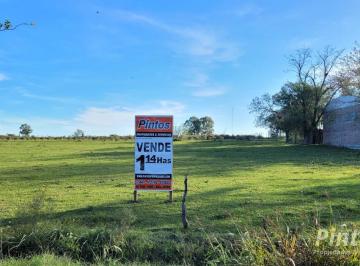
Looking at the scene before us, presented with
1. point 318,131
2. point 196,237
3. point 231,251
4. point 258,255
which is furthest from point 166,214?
point 318,131

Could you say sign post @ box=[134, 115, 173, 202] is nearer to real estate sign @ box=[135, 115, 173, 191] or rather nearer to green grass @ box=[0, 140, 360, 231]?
real estate sign @ box=[135, 115, 173, 191]

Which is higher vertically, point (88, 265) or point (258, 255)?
point (258, 255)

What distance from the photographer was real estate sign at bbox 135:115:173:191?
15.2 meters

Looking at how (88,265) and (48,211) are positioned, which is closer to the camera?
(88,265)

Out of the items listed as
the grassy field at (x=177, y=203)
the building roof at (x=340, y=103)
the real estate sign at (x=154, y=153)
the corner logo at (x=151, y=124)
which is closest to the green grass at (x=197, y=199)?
the grassy field at (x=177, y=203)

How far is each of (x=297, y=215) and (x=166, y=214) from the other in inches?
129

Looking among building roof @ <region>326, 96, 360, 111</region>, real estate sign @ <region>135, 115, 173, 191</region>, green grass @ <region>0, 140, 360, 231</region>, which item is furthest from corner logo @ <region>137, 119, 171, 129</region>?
building roof @ <region>326, 96, 360, 111</region>

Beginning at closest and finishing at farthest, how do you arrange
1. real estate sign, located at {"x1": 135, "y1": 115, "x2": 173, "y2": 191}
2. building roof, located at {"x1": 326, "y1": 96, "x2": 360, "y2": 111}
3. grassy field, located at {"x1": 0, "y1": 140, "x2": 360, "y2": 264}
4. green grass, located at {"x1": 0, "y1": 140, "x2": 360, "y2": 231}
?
grassy field, located at {"x1": 0, "y1": 140, "x2": 360, "y2": 264} < green grass, located at {"x1": 0, "y1": 140, "x2": 360, "y2": 231} < real estate sign, located at {"x1": 135, "y1": 115, "x2": 173, "y2": 191} < building roof, located at {"x1": 326, "y1": 96, "x2": 360, "y2": 111}

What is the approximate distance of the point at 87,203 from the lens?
14.7 metres

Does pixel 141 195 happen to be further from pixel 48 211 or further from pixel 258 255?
pixel 258 255

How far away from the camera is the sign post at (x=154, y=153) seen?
15.2 meters

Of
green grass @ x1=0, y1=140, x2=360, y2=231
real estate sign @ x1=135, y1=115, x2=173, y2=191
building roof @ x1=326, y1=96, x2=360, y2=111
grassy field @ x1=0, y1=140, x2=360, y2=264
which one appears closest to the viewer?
grassy field @ x1=0, y1=140, x2=360, y2=264

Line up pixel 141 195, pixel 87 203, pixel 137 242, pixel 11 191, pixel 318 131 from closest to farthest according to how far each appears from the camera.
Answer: pixel 137 242 < pixel 87 203 < pixel 141 195 < pixel 11 191 < pixel 318 131

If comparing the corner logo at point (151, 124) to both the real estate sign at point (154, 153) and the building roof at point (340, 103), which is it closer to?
the real estate sign at point (154, 153)
